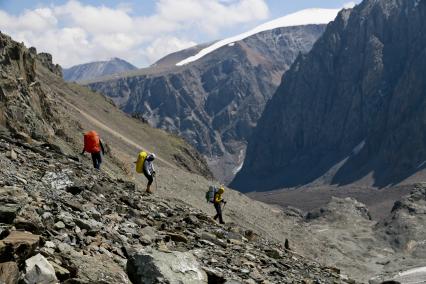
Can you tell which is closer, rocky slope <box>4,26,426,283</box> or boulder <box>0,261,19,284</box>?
boulder <box>0,261,19,284</box>

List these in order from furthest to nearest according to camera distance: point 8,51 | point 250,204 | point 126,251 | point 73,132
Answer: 1. point 250,204
2. point 73,132
3. point 8,51
4. point 126,251

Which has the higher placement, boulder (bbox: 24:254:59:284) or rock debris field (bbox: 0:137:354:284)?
rock debris field (bbox: 0:137:354:284)

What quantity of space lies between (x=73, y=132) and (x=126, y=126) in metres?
64.7

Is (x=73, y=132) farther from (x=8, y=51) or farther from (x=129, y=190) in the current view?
(x=129, y=190)

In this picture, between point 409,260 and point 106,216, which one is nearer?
point 106,216

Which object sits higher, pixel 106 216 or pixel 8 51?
pixel 8 51

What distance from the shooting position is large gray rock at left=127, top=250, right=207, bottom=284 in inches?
503

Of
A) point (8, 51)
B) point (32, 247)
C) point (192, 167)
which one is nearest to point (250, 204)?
point (8, 51)

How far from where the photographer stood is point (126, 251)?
15.3m

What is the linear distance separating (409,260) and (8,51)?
199ft

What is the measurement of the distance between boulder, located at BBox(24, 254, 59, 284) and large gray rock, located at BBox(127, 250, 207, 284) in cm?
219

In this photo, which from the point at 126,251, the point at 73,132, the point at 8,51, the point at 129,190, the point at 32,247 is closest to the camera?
the point at 32,247

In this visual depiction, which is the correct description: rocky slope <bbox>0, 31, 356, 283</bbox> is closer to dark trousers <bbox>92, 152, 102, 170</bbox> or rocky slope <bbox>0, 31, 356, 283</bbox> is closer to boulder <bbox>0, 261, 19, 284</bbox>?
boulder <bbox>0, 261, 19, 284</bbox>

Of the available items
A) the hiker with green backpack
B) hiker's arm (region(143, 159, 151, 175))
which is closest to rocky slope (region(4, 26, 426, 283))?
hiker's arm (region(143, 159, 151, 175))
